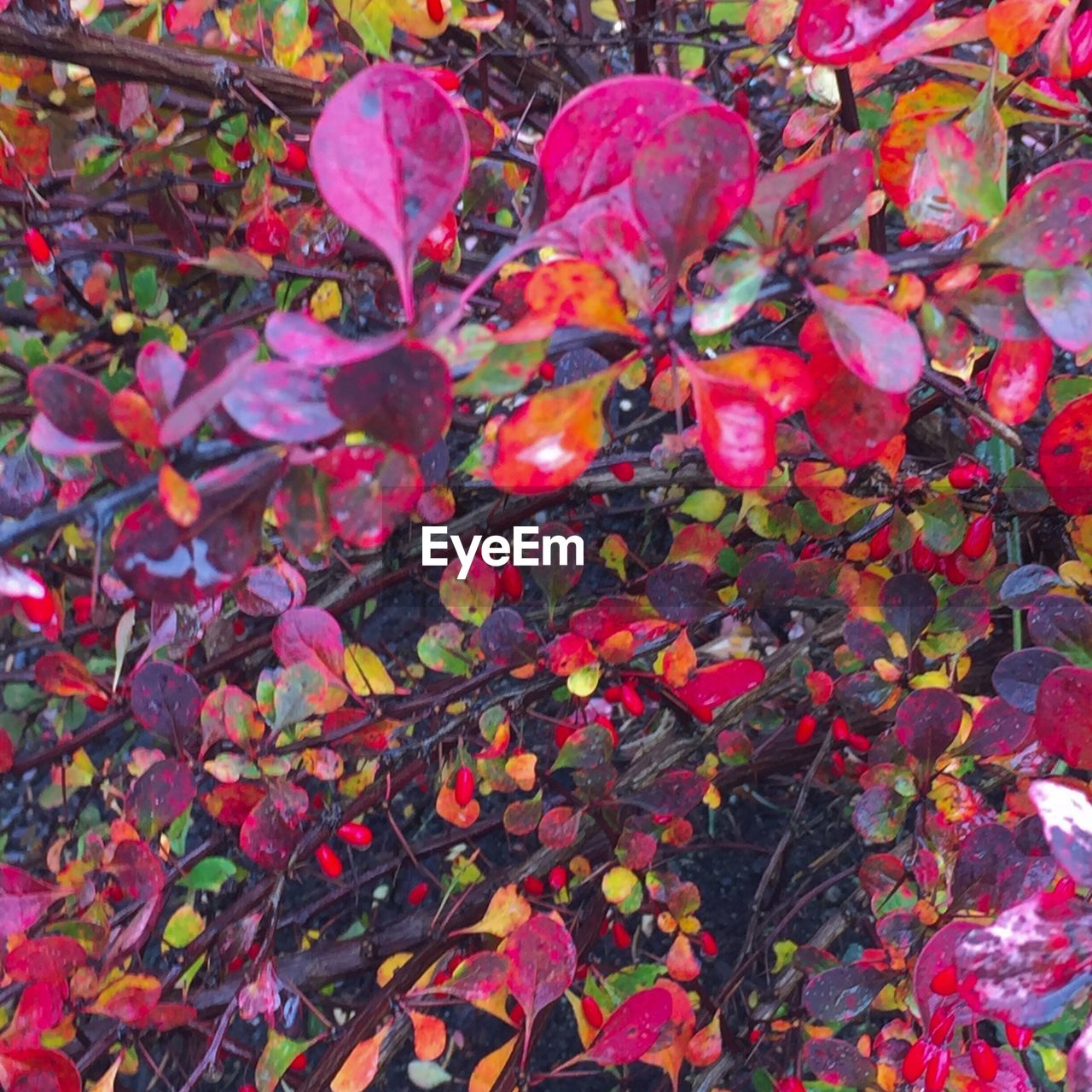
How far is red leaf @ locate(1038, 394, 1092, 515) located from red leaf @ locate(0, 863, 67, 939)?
2.18 feet

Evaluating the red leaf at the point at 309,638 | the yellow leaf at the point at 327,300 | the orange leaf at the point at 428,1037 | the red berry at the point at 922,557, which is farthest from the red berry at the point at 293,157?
the orange leaf at the point at 428,1037

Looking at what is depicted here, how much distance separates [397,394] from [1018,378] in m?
0.29

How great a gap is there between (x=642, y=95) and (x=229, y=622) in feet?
3.19

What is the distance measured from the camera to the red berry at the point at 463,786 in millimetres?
790

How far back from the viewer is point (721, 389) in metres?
0.37

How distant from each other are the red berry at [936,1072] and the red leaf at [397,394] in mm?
519

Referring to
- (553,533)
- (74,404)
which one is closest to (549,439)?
(74,404)

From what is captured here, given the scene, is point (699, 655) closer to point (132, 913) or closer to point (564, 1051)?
point (564, 1051)

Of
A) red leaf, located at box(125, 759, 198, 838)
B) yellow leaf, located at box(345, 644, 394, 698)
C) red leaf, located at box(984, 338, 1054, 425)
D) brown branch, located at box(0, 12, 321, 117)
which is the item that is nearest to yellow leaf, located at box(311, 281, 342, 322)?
brown branch, located at box(0, 12, 321, 117)

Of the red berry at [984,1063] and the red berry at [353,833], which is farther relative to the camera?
the red berry at [353,833]

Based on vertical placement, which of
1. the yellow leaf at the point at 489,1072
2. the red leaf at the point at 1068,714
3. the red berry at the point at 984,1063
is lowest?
the yellow leaf at the point at 489,1072

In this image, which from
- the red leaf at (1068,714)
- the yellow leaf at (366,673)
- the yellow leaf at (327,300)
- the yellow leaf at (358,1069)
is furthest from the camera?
the yellow leaf at (327,300)

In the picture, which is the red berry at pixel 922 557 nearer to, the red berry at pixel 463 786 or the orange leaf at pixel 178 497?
the red berry at pixel 463 786

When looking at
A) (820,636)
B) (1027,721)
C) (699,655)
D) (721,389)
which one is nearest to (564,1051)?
(699,655)
